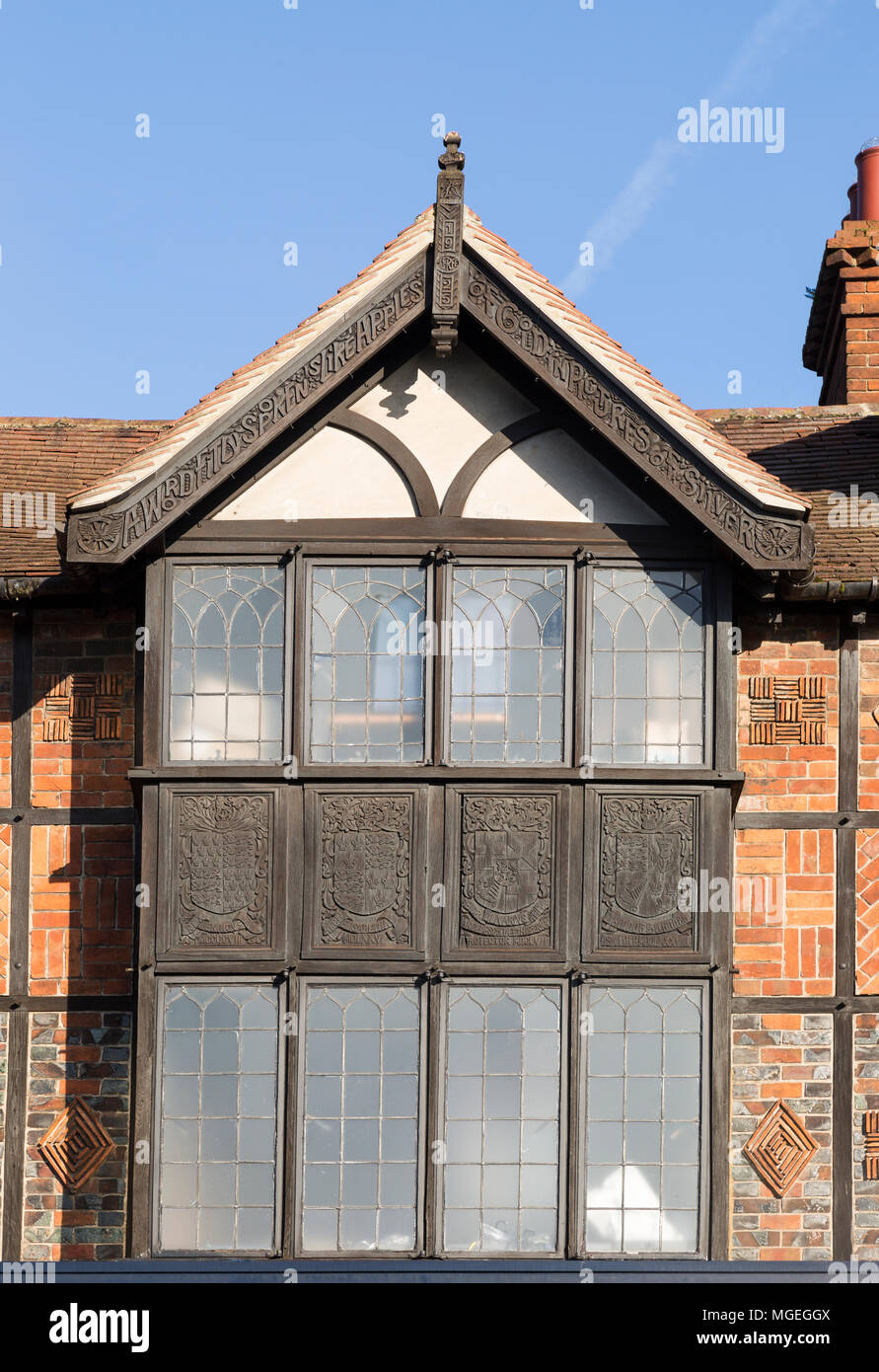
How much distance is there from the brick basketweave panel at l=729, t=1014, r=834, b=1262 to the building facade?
0.02m

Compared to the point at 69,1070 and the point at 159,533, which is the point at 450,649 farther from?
the point at 69,1070

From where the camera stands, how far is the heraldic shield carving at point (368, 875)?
1134 cm

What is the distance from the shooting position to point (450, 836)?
37.4 feet

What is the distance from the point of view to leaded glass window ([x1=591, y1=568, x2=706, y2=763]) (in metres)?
11.6

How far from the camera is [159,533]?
11.5m

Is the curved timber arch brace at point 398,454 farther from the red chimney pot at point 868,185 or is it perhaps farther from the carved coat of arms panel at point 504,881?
the red chimney pot at point 868,185

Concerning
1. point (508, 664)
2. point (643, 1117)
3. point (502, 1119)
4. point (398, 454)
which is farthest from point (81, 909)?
point (643, 1117)

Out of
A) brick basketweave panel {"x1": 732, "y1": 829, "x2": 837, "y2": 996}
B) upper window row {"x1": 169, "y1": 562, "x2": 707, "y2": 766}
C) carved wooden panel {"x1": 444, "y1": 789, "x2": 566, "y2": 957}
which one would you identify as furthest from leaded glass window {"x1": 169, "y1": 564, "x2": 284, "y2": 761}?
brick basketweave panel {"x1": 732, "y1": 829, "x2": 837, "y2": 996}

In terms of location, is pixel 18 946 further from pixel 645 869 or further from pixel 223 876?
pixel 645 869

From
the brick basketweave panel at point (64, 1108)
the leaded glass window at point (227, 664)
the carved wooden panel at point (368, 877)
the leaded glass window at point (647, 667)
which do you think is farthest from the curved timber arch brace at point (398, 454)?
the brick basketweave panel at point (64, 1108)

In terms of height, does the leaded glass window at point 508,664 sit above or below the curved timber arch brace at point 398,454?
below

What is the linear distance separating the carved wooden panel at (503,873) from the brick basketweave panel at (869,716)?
223 cm

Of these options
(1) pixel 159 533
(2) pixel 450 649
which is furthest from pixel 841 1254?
(1) pixel 159 533
